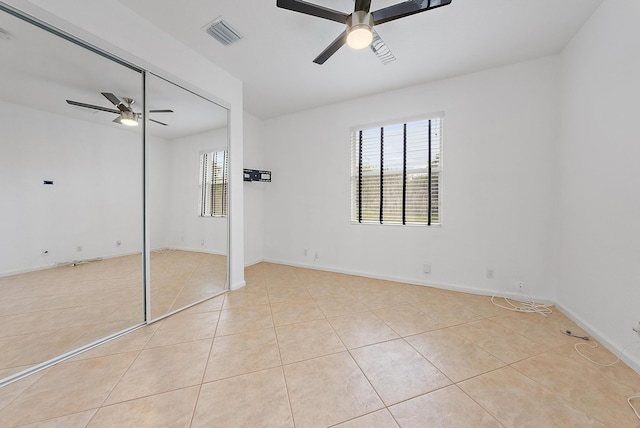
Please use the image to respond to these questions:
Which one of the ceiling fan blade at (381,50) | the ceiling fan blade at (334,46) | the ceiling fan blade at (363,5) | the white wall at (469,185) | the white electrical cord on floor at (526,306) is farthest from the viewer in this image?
the white wall at (469,185)

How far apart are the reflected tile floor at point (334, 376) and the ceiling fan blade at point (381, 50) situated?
2.95m

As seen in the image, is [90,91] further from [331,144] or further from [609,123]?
[609,123]

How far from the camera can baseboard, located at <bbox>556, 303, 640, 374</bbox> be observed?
1.70 m

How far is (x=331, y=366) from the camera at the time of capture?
1.72 meters

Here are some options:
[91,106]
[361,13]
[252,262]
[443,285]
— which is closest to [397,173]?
[443,285]

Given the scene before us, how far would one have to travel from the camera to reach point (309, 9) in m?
1.80

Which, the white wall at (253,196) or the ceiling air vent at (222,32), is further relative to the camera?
the white wall at (253,196)

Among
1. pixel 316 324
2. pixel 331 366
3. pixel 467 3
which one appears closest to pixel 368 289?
pixel 316 324

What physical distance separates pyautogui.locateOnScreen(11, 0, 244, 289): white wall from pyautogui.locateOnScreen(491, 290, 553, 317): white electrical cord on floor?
354cm

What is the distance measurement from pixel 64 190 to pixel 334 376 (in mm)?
2993

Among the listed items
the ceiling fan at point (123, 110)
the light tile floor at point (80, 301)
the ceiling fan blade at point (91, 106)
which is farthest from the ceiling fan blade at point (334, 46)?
the light tile floor at point (80, 301)

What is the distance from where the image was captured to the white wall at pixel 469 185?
2818 mm

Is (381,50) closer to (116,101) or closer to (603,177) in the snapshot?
(603,177)

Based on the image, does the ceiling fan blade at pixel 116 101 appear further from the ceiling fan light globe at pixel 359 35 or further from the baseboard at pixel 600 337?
the baseboard at pixel 600 337
